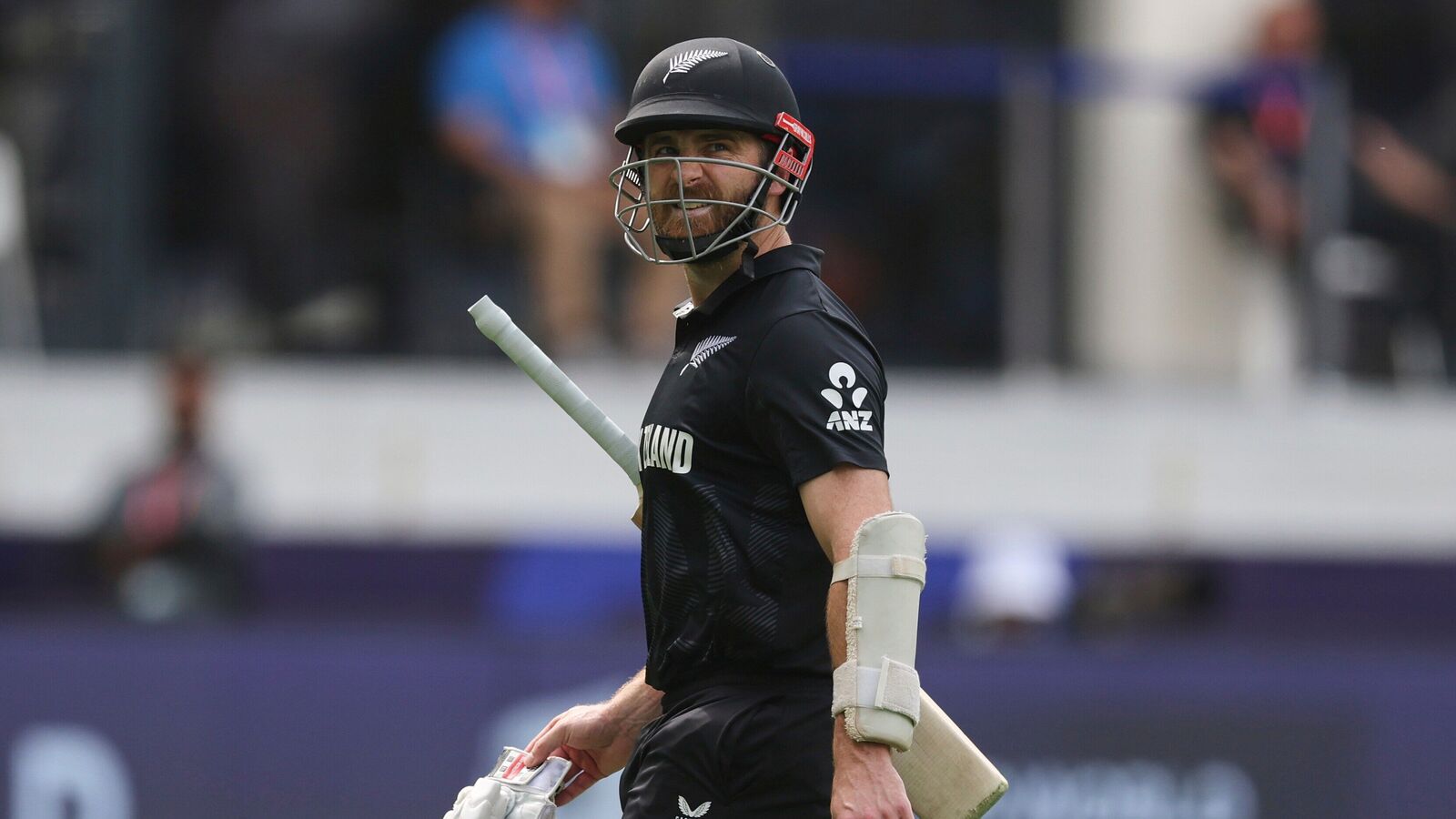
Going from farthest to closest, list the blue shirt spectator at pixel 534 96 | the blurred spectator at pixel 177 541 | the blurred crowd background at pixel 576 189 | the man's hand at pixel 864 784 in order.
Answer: the blurred crowd background at pixel 576 189 < the blue shirt spectator at pixel 534 96 < the blurred spectator at pixel 177 541 < the man's hand at pixel 864 784

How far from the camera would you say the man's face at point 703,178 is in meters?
3.96

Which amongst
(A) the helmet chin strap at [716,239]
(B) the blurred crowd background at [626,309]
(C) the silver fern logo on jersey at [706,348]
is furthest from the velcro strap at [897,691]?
(B) the blurred crowd background at [626,309]

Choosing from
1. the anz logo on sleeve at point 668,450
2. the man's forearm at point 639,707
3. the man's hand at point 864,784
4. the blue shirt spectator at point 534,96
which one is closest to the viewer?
the man's hand at point 864,784

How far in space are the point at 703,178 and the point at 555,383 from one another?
20.8 inches

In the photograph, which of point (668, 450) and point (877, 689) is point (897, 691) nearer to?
point (877, 689)

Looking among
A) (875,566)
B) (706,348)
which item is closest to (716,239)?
(706,348)

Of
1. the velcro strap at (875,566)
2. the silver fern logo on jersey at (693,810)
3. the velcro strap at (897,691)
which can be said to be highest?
the velcro strap at (875,566)

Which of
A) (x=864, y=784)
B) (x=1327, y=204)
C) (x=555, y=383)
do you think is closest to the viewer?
(x=864, y=784)

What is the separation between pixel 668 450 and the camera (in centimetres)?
397

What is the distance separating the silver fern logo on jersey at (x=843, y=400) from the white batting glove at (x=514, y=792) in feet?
3.39

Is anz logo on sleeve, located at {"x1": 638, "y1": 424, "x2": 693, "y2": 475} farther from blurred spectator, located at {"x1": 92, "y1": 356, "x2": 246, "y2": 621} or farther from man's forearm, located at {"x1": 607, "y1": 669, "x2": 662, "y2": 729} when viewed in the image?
blurred spectator, located at {"x1": 92, "y1": 356, "x2": 246, "y2": 621}

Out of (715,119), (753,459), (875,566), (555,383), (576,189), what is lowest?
(875,566)

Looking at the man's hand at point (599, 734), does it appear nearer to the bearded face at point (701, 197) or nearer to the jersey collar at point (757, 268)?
the jersey collar at point (757, 268)

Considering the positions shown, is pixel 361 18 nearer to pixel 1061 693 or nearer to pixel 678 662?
pixel 1061 693
